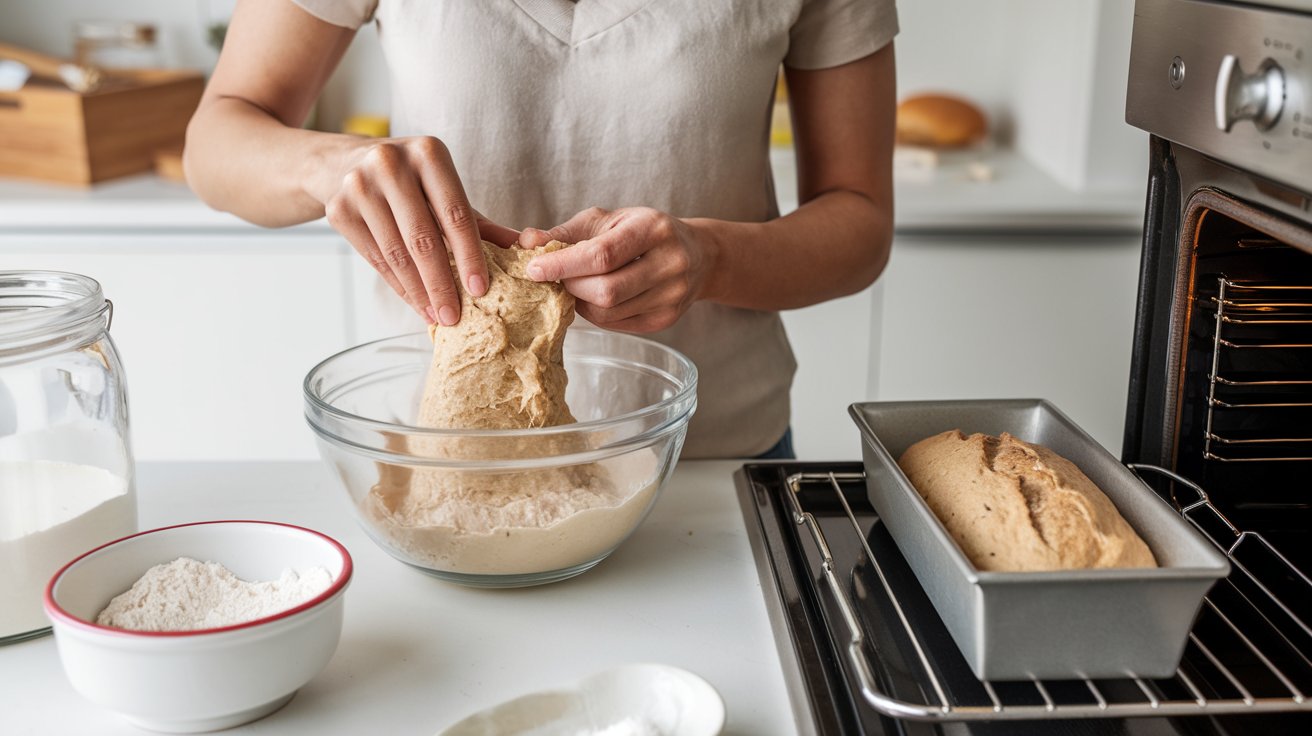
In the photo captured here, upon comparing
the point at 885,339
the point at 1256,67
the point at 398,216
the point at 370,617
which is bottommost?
the point at 885,339

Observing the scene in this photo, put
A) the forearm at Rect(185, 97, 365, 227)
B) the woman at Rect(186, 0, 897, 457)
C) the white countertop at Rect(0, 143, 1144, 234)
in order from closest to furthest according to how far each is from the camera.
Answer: the forearm at Rect(185, 97, 365, 227), the woman at Rect(186, 0, 897, 457), the white countertop at Rect(0, 143, 1144, 234)

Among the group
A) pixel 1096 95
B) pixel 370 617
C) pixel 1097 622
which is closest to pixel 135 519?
pixel 370 617

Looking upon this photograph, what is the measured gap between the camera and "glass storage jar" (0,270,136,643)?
70 cm

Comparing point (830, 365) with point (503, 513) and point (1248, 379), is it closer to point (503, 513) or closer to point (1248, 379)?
point (1248, 379)

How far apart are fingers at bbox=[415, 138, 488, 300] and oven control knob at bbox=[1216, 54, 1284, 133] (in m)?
0.46

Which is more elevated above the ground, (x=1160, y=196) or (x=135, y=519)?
(x=1160, y=196)

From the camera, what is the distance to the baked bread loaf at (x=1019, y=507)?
664mm

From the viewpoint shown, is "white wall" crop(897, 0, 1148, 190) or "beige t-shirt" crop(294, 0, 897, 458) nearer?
"beige t-shirt" crop(294, 0, 897, 458)

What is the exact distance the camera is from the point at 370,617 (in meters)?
0.76

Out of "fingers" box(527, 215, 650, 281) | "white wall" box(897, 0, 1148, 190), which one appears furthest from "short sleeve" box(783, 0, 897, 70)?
"white wall" box(897, 0, 1148, 190)

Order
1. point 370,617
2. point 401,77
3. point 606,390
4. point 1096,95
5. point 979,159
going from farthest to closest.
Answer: point 979,159 < point 1096,95 < point 401,77 < point 606,390 < point 370,617

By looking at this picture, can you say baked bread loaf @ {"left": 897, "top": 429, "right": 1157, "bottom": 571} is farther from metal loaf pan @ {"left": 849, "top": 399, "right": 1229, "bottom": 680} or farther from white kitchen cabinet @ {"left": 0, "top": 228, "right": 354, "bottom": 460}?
white kitchen cabinet @ {"left": 0, "top": 228, "right": 354, "bottom": 460}

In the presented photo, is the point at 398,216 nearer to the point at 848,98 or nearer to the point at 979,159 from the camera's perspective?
the point at 848,98

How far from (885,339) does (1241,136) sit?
1408 mm
